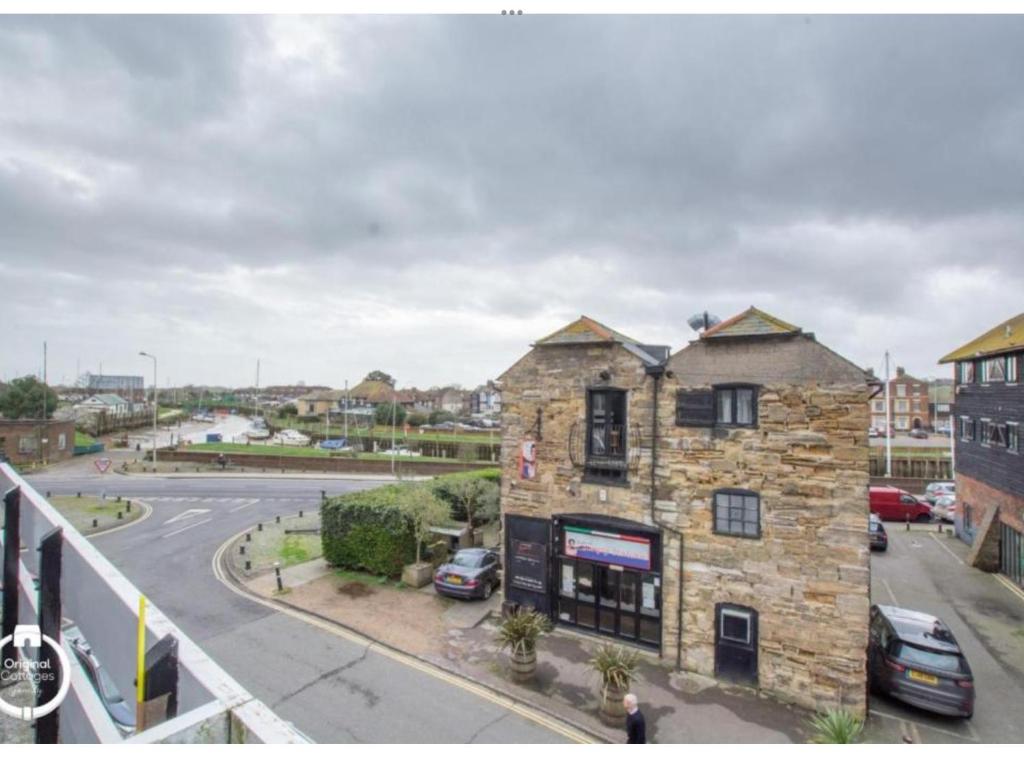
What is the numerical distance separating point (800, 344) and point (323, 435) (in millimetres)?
61604

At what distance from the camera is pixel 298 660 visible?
1195 cm

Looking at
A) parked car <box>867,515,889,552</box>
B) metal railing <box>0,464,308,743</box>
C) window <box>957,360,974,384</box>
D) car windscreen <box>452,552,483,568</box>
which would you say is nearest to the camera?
metal railing <box>0,464,308,743</box>

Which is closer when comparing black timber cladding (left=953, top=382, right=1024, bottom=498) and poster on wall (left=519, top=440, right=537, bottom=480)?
poster on wall (left=519, top=440, right=537, bottom=480)

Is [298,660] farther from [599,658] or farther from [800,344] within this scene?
[800,344]

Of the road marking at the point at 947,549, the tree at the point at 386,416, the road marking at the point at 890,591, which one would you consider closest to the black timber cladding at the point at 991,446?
the road marking at the point at 947,549

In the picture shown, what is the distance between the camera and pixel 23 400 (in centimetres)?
5188

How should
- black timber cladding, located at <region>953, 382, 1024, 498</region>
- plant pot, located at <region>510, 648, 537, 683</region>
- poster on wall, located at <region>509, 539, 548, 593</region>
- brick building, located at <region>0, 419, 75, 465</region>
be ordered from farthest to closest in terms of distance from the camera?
brick building, located at <region>0, 419, 75, 465</region>, black timber cladding, located at <region>953, 382, 1024, 498</region>, poster on wall, located at <region>509, 539, 548, 593</region>, plant pot, located at <region>510, 648, 537, 683</region>

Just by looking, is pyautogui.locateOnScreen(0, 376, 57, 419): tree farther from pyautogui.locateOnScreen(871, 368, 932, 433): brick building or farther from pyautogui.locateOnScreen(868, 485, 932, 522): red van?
pyautogui.locateOnScreen(871, 368, 932, 433): brick building

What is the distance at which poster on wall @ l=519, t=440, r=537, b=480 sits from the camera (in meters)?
14.0

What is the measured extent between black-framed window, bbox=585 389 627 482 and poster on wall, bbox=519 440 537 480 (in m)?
1.42

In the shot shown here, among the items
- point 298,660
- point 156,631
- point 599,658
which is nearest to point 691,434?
point 599,658

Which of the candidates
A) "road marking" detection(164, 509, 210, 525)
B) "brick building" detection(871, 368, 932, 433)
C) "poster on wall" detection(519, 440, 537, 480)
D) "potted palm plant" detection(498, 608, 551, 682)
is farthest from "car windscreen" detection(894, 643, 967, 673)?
"brick building" detection(871, 368, 932, 433)

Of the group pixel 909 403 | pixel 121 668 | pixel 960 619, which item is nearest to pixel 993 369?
pixel 960 619

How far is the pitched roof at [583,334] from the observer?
12969mm
